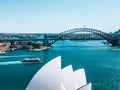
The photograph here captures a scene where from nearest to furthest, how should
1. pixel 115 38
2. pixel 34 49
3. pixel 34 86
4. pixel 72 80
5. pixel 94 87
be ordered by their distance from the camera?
1. pixel 34 86
2. pixel 72 80
3. pixel 94 87
4. pixel 34 49
5. pixel 115 38

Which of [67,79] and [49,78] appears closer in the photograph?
[49,78]

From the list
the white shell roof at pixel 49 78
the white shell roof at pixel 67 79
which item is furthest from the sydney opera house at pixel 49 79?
the white shell roof at pixel 67 79

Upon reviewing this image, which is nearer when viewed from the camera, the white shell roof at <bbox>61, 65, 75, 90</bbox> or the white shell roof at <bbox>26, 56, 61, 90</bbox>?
the white shell roof at <bbox>26, 56, 61, 90</bbox>

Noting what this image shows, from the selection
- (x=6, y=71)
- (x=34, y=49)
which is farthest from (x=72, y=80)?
(x=34, y=49)

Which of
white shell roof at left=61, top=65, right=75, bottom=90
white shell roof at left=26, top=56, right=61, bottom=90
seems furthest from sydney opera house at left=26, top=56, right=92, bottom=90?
white shell roof at left=61, top=65, right=75, bottom=90

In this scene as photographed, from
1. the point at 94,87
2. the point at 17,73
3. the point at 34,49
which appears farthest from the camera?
the point at 34,49

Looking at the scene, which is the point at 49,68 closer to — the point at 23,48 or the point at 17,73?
the point at 17,73

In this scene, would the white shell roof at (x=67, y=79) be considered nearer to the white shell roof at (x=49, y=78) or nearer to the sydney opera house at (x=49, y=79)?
the sydney opera house at (x=49, y=79)

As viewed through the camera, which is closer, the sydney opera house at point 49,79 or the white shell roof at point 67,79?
the sydney opera house at point 49,79

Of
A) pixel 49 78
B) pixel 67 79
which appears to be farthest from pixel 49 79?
pixel 67 79

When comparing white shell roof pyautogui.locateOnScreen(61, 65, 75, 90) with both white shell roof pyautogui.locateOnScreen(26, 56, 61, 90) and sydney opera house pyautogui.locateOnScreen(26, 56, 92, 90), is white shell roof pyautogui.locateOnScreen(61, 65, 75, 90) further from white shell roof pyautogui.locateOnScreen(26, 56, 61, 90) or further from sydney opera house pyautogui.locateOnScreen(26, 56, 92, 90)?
white shell roof pyautogui.locateOnScreen(26, 56, 61, 90)

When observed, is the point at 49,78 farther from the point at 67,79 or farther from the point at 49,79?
the point at 67,79
